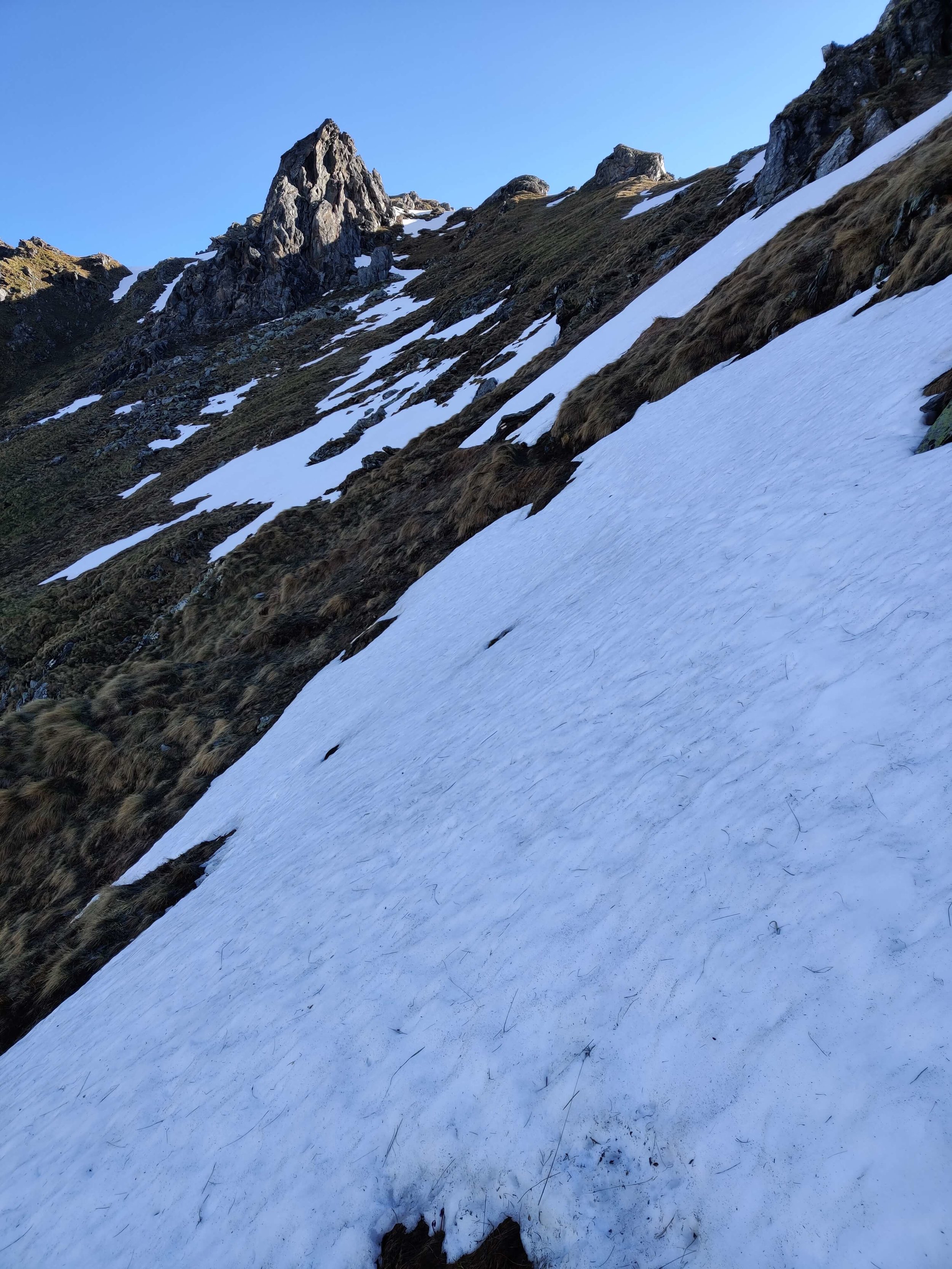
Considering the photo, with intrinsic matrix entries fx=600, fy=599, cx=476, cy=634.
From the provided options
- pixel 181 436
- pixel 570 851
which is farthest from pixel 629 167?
pixel 570 851

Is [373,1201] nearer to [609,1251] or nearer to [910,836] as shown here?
[609,1251]

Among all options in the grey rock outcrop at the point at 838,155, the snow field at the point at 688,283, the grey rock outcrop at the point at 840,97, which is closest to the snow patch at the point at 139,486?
the snow field at the point at 688,283

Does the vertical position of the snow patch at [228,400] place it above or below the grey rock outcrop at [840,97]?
above

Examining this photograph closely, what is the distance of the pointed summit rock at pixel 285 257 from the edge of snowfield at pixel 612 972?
92.0 m

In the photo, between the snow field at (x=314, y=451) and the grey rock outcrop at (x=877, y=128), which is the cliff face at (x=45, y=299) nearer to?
the snow field at (x=314, y=451)

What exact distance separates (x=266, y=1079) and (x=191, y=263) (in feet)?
436

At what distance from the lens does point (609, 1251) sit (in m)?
2.78

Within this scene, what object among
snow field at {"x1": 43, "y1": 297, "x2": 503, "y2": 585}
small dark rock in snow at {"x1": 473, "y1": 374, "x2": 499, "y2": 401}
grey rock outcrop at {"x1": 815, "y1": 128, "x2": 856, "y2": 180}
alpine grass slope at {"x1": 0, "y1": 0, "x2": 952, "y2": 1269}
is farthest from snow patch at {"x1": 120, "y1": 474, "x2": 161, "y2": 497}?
grey rock outcrop at {"x1": 815, "y1": 128, "x2": 856, "y2": 180}

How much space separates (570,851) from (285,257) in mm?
101608

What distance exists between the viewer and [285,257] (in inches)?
3356

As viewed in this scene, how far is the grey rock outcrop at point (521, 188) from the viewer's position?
95.2m

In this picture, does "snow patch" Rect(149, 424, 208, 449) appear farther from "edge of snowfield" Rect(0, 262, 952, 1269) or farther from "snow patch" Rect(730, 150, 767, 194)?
"edge of snowfield" Rect(0, 262, 952, 1269)

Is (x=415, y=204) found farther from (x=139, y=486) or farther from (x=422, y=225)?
(x=139, y=486)

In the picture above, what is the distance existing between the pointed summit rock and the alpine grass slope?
79641 millimetres
